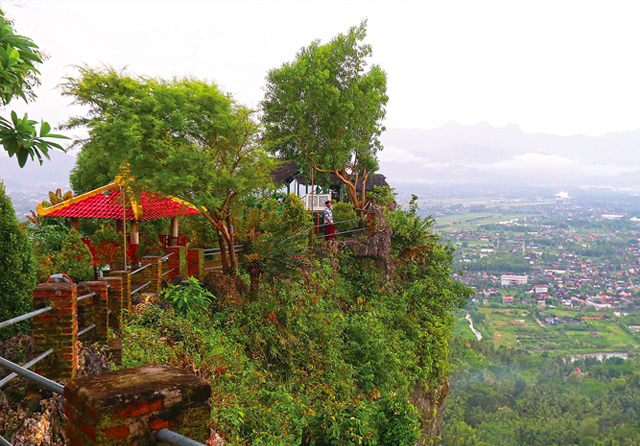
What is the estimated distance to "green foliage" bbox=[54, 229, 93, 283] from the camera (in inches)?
343

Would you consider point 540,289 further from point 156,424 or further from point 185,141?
point 156,424

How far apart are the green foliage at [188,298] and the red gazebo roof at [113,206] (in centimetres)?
247

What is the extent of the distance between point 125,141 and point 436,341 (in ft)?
35.8


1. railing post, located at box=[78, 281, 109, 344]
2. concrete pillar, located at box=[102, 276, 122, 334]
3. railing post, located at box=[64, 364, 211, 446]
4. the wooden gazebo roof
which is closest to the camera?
railing post, located at box=[64, 364, 211, 446]

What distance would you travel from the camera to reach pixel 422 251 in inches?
619

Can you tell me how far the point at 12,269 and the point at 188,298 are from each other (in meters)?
3.82

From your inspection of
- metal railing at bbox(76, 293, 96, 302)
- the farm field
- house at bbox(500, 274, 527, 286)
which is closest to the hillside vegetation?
metal railing at bbox(76, 293, 96, 302)

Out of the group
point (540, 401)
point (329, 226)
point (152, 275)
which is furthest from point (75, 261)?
point (540, 401)

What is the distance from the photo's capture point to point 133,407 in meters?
1.95

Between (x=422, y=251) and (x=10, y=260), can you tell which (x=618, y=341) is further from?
(x=10, y=260)

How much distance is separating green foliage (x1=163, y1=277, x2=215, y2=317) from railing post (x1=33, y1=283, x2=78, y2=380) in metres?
Answer: 3.98

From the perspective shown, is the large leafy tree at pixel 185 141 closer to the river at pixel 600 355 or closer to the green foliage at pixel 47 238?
the green foliage at pixel 47 238

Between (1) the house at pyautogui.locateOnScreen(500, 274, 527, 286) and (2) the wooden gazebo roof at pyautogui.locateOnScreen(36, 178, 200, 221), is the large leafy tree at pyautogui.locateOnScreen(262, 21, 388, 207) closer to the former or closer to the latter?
(2) the wooden gazebo roof at pyautogui.locateOnScreen(36, 178, 200, 221)

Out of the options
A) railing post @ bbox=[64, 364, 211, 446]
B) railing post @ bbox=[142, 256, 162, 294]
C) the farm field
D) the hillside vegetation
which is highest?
railing post @ bbox=[64, 364, 211, 446]
